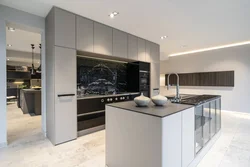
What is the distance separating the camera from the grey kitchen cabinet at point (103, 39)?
126 inches

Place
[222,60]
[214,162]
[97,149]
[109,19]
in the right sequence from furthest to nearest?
1. [222,60]
2. [109,19]
3. [97,149]
4. [214,162]

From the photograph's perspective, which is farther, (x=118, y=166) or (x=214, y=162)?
(x=214, y=162)

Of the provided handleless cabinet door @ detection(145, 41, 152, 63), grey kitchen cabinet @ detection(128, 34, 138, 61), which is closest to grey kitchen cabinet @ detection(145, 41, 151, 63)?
handleless cabinet door @ detection(145, 41, 152, 63)

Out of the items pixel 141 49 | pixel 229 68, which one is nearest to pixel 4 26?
pixel 141 49

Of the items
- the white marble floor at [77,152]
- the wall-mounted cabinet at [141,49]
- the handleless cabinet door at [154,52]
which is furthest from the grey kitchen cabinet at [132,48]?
the white marble floor at [77,152]

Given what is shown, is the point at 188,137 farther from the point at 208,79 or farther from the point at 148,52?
the point at 208,79

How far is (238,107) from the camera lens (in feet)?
17.1

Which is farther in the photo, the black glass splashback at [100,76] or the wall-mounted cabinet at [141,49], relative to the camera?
the wall-mounted cabinet at [141,49]

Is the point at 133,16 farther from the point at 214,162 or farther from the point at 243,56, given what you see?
the point at 243,56

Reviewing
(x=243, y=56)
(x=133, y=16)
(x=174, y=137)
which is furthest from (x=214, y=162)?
(x=243, y=56)

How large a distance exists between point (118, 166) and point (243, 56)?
5.96 meters

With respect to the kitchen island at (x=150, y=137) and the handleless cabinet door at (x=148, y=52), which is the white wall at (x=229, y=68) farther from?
the kitchen island at (x=150, y=137)

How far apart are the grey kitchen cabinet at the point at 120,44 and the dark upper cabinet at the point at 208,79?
3.94 m

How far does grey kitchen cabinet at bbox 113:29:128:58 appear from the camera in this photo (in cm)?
362
